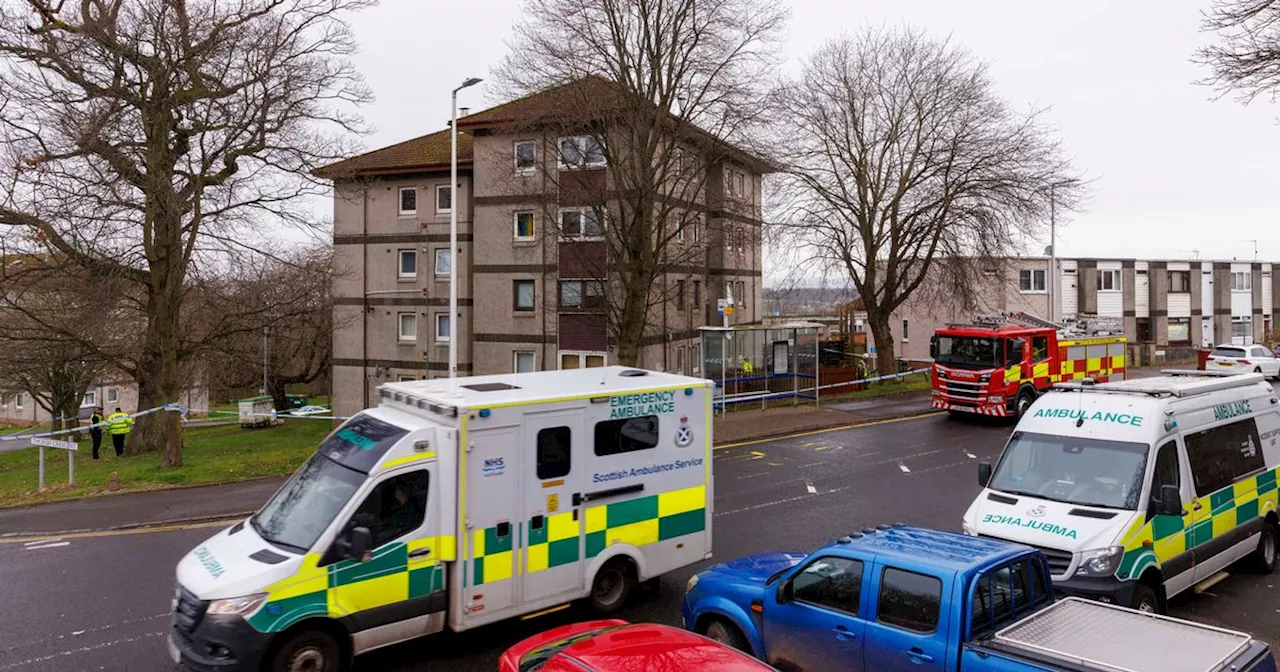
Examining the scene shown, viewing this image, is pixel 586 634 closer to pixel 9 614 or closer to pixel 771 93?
pixel 9 614

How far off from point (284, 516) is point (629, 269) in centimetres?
1626

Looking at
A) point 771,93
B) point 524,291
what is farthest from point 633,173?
point 524,291

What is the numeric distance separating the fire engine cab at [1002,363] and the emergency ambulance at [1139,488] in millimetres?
11999

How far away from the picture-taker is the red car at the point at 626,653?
16.6ft

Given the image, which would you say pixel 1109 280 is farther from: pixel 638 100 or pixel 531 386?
pixel 531 386

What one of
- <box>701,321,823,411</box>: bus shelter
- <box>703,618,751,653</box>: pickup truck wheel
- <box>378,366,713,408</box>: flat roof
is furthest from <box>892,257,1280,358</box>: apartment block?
<box>703,618,751,653</box>: pickup truck wheel

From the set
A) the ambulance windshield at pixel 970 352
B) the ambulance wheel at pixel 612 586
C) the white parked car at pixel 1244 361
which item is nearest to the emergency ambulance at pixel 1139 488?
the ambulance wheel at pixel 612 586

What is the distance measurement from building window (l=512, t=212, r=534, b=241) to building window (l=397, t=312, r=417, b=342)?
5.86m

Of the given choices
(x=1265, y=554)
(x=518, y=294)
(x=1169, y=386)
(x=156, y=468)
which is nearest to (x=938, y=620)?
(x=1169, y=386)

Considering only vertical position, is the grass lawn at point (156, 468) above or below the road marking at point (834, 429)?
below

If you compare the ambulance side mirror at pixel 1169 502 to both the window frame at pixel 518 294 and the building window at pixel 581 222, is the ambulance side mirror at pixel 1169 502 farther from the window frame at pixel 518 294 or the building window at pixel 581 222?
the window frame at pixel 518 294

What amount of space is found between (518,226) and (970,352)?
1646 cm

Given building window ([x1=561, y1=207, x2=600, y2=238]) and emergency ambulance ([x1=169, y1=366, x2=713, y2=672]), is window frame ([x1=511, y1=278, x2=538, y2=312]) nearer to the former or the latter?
building window ([x1=561, y1=207, x2=600, y2=238])

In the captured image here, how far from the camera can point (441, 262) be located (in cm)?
3262
